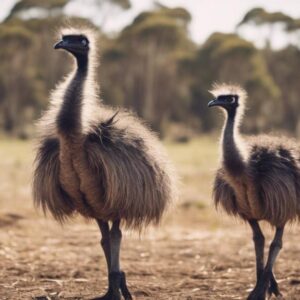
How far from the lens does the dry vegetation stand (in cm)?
679

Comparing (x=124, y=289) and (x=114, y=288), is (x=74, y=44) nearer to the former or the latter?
(x=114, y=288)

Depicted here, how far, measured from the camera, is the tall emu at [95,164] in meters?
5.84

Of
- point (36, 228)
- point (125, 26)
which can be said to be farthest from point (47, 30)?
point (36, 228)

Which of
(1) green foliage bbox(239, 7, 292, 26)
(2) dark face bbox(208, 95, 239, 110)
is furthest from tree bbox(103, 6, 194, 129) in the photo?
(2) dark face bbox(208, 95, 239, 110)

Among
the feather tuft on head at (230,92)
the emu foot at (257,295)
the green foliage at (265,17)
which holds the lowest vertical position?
the emu foot at (257,295)

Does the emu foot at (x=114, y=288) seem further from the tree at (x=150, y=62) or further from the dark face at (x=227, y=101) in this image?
the tree at (x=150, y=62)

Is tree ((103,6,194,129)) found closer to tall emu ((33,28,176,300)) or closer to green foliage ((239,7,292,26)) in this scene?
green foliage ((239,7,292,26))

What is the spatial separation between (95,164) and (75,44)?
0.94 meters

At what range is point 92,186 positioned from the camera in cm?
600

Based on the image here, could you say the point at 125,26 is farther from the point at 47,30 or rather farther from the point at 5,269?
the point at 5,269

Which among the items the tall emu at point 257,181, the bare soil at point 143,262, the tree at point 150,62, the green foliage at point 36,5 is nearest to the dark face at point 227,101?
the tall emu at point 257,181

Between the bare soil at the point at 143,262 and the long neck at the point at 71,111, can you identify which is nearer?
the long neck at the point at 71,111

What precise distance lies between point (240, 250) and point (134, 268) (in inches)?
69.6

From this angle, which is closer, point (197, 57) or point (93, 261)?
point (93, 261)
